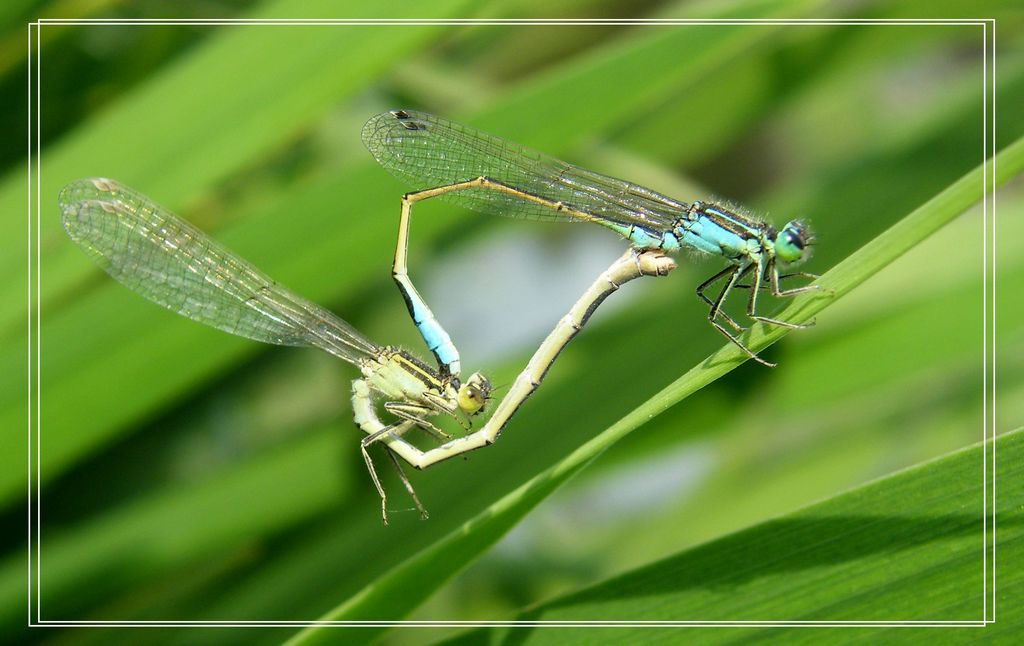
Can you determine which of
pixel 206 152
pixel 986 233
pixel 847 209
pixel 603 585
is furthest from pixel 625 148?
pixel 603 585

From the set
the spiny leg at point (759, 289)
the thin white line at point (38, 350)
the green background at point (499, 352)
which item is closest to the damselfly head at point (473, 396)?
the green background at point (499, 352)

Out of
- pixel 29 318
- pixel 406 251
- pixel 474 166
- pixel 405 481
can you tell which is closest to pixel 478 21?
pixel 474 166

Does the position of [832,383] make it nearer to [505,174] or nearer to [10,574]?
[505,174]

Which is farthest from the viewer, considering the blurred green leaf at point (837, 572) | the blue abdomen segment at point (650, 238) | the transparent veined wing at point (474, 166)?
the transparent veined wing at point (474, 166)

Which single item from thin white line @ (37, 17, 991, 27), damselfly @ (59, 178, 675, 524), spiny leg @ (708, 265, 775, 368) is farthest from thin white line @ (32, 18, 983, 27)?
spiny leg @ (708, 265, 775, 368)

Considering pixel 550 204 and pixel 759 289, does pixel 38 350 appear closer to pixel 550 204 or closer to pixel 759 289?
pixel 550 204

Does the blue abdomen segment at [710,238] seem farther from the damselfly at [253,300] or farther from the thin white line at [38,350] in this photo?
the thin white line at [38,350]
